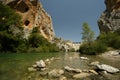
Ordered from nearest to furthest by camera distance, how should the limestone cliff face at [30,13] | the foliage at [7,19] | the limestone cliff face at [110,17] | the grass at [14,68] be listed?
the grass at [14,68] → the foliage at [7,19] → the limestone cliff face at [110,17] → the limestone cliff face at [30,13]

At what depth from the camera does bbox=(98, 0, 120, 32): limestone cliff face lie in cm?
8251

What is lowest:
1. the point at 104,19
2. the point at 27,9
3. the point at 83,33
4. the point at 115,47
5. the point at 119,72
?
the point at 119,72

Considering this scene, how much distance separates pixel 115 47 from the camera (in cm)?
5688

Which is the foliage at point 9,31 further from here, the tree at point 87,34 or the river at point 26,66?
the river at point 26,66

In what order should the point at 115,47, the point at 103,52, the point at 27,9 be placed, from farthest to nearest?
1. the point at 27,9
2. the point at 115,47
3. the point at 103,52

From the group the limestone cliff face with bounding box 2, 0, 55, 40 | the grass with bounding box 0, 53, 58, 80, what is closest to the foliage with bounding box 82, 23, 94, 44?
the limestone cliff face with bounding box 2, 0, 55, 40

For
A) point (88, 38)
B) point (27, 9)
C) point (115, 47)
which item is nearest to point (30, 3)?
point (27, 9)

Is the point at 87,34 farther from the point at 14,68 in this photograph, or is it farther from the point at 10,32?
the point at 14,68

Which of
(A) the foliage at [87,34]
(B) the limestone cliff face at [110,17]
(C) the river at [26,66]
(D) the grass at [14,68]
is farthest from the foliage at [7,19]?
(B) the limestone cliff face at [110,17]

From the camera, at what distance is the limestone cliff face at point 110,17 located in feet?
271

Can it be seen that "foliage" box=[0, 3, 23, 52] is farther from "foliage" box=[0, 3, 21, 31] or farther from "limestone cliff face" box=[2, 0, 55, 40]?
"limestone cliff face" box=[2, 0, 55, 40]

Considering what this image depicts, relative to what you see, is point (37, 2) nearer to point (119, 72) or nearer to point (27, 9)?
point (27, 9)

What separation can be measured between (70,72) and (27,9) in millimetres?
84899

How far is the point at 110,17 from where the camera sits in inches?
3467
